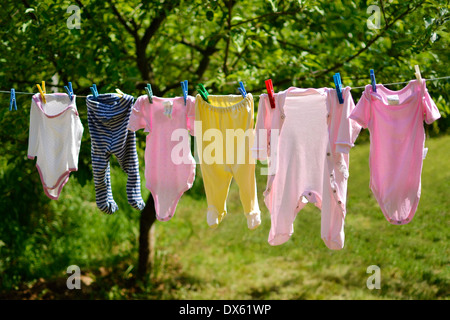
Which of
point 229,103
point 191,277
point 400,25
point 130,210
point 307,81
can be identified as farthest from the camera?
point 130,210

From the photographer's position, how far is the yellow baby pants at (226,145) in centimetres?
319

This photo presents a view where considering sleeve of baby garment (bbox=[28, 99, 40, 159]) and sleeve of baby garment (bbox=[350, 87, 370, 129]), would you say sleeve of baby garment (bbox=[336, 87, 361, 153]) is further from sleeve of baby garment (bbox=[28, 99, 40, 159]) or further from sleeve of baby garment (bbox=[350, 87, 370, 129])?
sleeve of baby garment (bbox=[28, 99, 40, 159])

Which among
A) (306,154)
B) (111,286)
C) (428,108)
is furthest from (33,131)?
(111,286)

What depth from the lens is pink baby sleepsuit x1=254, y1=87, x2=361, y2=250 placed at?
3037 millimetres

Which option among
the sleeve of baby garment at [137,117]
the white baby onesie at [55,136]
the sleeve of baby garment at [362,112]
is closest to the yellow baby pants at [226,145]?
the sleeve of baby garment at [137,117]

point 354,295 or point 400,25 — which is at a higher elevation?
point 400,25

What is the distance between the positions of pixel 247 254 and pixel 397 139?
4084 millimetres

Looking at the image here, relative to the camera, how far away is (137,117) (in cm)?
325

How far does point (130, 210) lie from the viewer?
6.98m

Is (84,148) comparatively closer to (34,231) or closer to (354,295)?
(34,231)

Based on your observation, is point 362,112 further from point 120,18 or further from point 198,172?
point 198,172
